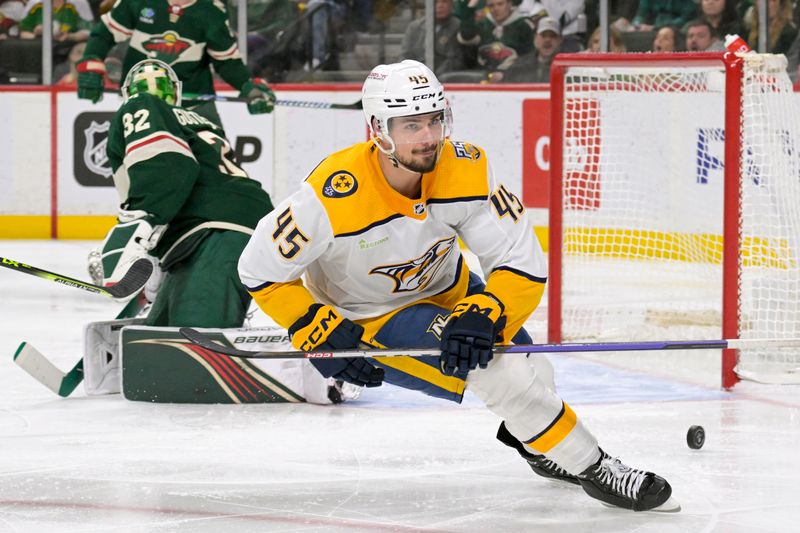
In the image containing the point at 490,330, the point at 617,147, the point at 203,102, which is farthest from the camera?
the point at 617,147

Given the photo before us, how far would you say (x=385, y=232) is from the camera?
271 centimetres

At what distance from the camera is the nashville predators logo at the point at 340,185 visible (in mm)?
2666

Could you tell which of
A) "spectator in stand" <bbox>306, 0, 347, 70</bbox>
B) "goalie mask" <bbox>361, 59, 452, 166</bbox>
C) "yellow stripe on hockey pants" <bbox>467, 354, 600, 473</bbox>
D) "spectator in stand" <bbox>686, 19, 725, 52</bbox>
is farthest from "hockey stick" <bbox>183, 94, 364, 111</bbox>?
"yellow stripe on hockey pants" <bbox>467, 354, 600, 473</bbox>

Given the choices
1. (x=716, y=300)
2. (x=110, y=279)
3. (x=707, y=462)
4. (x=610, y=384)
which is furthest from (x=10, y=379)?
(x=716, y=300)

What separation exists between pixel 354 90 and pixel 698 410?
4814mm

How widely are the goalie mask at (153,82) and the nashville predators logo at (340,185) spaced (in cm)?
178

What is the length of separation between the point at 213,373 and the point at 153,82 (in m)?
1.02

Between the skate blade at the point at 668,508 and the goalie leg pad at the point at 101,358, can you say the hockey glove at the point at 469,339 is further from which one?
the goalie leg pad at the point at 101,358

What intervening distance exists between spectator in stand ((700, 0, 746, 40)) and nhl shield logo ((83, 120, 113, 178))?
3614 millimetres

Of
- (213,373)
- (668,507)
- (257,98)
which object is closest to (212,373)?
(213,373)

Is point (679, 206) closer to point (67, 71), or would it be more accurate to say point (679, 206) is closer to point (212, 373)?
point (212, 373)

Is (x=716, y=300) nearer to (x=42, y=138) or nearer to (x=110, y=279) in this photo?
(x=110, y=279)

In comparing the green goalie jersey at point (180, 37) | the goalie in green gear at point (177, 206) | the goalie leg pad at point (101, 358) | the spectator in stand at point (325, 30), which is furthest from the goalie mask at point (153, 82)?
the spectator in stand at point (325, 30)

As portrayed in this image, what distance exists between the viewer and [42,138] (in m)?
8.46
